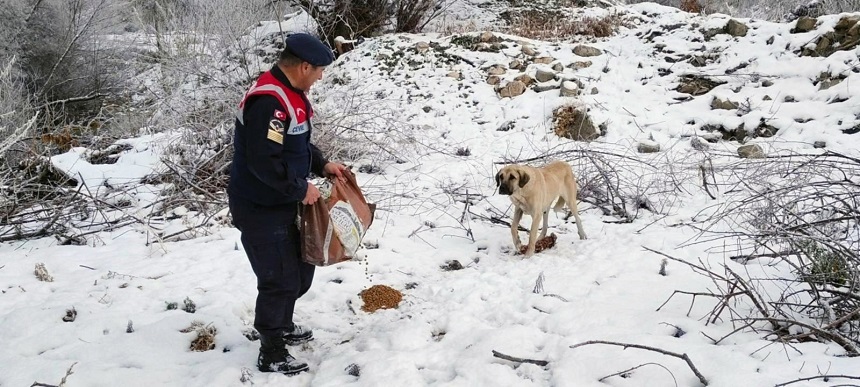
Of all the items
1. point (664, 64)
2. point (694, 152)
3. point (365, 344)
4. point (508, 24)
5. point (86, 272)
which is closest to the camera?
point (365, 344)

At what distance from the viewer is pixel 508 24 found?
14.2 metres

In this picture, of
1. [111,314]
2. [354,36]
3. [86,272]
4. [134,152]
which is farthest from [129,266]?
[354,36]

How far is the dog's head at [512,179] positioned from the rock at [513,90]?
18.4ft

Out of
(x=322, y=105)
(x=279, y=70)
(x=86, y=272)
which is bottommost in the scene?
(x=86, y=272)

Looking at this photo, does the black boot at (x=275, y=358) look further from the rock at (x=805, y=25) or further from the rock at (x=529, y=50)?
the rock at (x=805, y=25)

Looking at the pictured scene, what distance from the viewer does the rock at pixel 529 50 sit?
11.5 metres

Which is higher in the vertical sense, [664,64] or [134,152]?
[664,64]

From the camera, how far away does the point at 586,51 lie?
1157cm

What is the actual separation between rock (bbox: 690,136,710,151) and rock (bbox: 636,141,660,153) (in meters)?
0.52

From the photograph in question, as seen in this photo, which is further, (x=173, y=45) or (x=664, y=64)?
(x=173, y=45)

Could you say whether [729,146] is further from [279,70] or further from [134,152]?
[134,152]

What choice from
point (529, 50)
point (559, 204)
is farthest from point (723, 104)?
point (559, 204)

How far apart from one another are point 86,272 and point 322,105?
4167mm

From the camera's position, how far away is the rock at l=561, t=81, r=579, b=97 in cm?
1013
